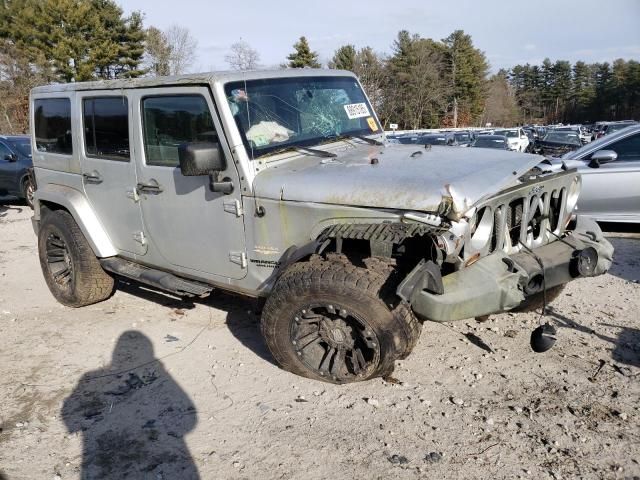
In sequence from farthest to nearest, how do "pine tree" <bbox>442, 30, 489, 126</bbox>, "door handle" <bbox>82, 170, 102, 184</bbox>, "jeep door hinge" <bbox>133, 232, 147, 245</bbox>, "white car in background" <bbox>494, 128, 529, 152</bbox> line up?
"pine tree" <bbox>442, 30, 489, 126</bbox>
"white car in background" <bbox>494, 128, 529, 152</bbox>
"door handle" <bbox>82, 170, 102, 184</bbox>
"jeep door hinge" <bbox>133, 232, 147, 245</bbox>

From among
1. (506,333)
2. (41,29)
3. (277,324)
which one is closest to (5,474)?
(277,324)

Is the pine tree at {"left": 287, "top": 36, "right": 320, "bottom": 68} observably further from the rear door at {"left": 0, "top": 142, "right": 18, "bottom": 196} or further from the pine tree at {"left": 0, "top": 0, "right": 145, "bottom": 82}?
the rear door at {"left": 0, "top": 142, "right": 18, "bottom": 196}

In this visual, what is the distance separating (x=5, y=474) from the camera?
2.88 meters

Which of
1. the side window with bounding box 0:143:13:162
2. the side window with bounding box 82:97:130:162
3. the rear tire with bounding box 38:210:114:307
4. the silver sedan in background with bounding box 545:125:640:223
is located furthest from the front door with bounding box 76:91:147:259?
the side window with bounding box 0:143:13:162

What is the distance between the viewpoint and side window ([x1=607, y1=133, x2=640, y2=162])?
6.82 metres

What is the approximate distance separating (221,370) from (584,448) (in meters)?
2.37

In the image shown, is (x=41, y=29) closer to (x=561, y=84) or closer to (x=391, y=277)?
(x=391, y=277)

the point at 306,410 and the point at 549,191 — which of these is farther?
the point at 549,191

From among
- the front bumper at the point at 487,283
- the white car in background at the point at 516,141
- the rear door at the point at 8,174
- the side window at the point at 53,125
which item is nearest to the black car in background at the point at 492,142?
the white car in background at the point at 516,141

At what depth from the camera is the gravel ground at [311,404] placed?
2.83 metres

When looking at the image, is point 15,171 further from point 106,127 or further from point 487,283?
point 487,283

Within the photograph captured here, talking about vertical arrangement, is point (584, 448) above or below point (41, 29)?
below

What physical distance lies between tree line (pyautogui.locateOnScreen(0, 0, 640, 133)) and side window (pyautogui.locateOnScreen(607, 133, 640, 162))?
640 cm

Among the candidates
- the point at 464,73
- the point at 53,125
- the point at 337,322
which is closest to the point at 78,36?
the point at 53,125
